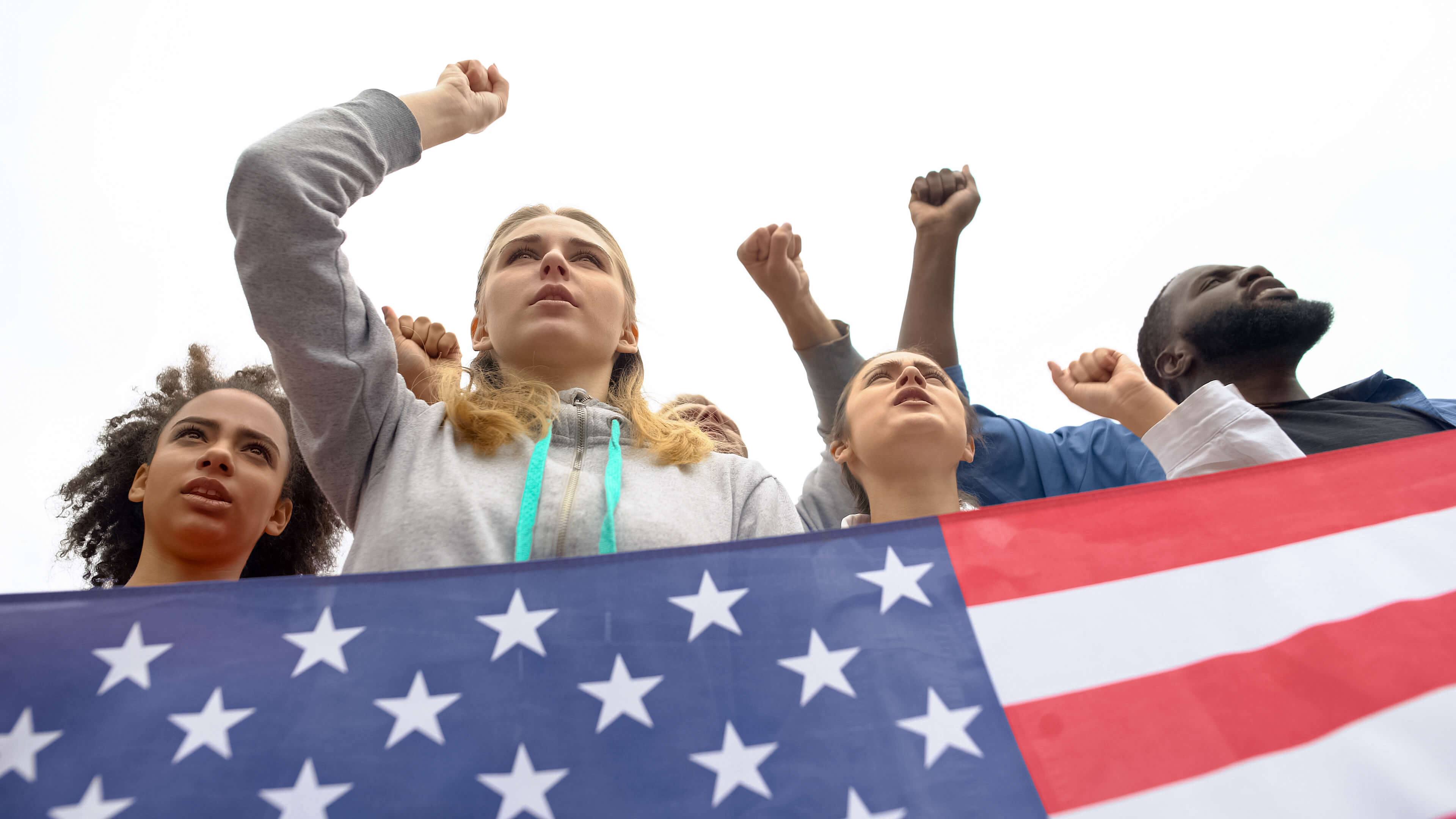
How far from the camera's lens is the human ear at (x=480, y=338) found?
2.84 metres

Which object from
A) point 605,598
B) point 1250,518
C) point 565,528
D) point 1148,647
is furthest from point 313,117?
point 1250,518

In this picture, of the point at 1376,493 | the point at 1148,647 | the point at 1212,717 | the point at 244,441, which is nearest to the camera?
the point at 1212,717

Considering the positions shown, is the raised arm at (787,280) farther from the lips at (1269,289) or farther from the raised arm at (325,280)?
the lips at (1269,289)

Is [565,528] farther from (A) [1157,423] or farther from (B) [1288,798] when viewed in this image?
(A) [1157,423]

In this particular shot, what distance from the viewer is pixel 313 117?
2.25 m

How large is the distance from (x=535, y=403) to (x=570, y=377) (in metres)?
0.26

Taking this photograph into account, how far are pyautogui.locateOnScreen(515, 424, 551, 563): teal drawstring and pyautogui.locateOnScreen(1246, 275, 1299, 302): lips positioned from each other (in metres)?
3.43

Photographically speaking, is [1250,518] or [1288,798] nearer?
[1288,798]

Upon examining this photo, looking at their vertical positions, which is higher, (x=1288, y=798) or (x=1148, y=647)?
(x=1148, y=647)

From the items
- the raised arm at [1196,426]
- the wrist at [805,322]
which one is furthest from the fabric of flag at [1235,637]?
the wrist at [805,322]

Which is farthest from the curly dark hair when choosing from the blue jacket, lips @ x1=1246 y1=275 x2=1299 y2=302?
lips @ x1=1246 y1=275 x2=1299 y2=302

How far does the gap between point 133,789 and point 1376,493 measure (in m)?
2.55

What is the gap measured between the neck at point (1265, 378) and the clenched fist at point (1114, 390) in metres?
1.12

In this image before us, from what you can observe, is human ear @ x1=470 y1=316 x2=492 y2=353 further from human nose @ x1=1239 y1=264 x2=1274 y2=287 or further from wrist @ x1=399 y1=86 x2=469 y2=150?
human nose @ x1=1239 y1=264 x2=1274 y2=287
